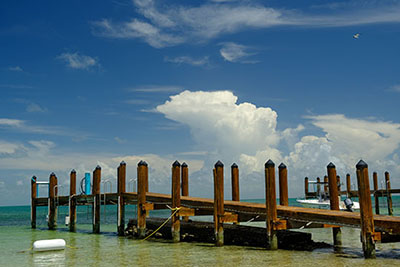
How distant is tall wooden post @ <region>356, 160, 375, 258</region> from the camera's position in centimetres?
1193

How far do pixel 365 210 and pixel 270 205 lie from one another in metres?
3.49

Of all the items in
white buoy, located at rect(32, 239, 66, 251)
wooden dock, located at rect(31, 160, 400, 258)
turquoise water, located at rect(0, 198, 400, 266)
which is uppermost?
wooden dock, located at rect(31, 160, 400, 258)

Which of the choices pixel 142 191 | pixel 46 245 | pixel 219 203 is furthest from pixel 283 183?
pixel 46 245

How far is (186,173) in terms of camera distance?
73.9 ft

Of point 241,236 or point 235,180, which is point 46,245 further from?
point 235,180

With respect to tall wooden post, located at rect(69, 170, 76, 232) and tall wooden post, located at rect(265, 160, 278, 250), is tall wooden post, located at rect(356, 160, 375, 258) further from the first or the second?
tall wooden post, located at rect(69, 170, 76, 232)

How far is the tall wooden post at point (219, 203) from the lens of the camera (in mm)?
15930

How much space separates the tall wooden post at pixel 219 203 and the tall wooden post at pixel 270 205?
204 cm

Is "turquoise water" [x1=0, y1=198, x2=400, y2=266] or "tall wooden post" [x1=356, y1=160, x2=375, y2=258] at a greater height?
"tall wooden post" [x1=356, y1=160, x2=375, y2=258]

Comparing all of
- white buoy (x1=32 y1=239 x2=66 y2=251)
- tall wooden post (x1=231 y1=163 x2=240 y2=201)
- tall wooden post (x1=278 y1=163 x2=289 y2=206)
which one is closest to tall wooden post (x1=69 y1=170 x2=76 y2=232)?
white buoy (x1=32 y1=239 x2=66 y2=251)

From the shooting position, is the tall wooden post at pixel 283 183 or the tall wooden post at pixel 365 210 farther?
the tall wooden post at pixel 283 183

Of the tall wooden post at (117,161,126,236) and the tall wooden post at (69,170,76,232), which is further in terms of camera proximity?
the tall wooden post at (69,170,76,232)

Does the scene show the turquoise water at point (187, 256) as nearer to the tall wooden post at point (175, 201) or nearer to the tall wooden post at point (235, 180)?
the tall wooden post at point (175, 201)

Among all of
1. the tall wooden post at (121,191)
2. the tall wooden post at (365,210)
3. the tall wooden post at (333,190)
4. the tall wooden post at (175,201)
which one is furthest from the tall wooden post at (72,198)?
the tall wooden post at (365,210)
